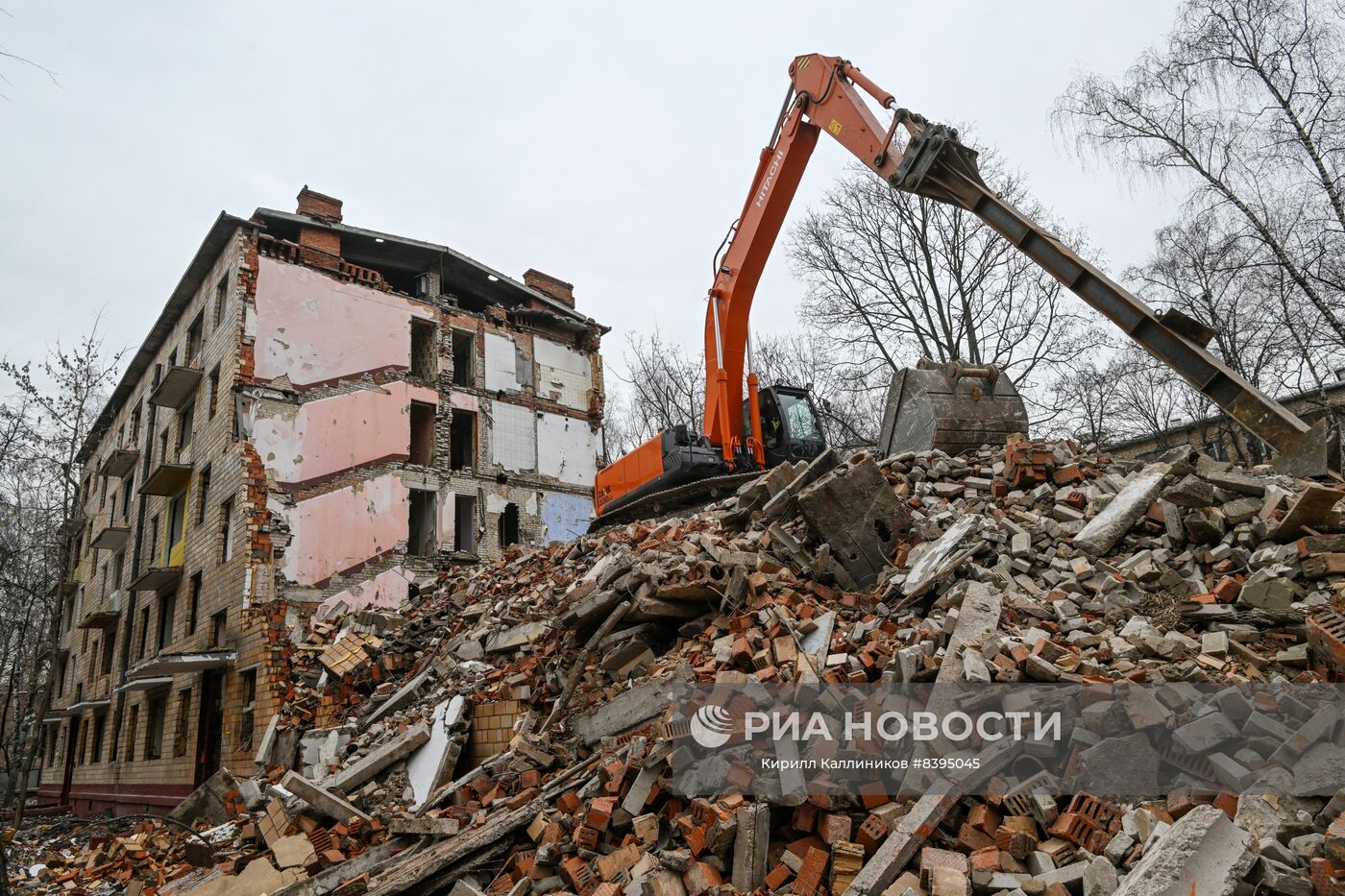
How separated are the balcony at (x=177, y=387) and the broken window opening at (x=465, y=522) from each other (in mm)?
6150

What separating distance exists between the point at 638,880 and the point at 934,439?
5.74 meters

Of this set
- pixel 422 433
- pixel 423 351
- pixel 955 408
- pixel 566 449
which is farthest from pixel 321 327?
pixel 955 408

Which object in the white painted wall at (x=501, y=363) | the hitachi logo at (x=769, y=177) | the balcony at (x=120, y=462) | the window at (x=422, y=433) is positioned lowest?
the window at (x=422, y=433)

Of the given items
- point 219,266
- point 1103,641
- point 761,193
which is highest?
point 219,266

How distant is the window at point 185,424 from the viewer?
1806 centimetres

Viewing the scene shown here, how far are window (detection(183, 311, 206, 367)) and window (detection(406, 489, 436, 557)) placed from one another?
622cm

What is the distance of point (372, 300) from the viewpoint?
17594mm

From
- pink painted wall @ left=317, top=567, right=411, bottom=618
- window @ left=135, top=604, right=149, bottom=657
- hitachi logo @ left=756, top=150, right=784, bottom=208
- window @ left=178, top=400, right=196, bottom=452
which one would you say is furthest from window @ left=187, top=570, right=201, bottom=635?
hitachi logo @ left=756, top=150, right=784, bottom=208

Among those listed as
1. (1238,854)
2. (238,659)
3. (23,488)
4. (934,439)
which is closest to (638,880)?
(1238,854)

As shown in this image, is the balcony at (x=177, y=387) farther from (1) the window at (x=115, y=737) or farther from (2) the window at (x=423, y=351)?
(1) the window at (x=115, y=737)

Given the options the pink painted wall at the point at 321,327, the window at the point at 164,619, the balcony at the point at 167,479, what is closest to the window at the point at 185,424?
the balcony at the point at 167,479

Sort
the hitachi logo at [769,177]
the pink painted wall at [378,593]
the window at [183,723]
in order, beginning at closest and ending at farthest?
the hitachi logo at [769,177], the pink painted wall at [378,593], the window at [183,723]

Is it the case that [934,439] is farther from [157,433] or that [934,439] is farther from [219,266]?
[157,433]

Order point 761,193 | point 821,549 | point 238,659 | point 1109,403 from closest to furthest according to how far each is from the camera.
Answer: point 821,549, point 761,193, point 238,659, point 1109,403
